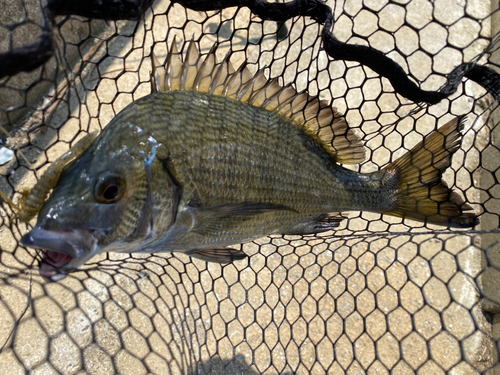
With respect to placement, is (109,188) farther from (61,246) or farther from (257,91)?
(257,91)

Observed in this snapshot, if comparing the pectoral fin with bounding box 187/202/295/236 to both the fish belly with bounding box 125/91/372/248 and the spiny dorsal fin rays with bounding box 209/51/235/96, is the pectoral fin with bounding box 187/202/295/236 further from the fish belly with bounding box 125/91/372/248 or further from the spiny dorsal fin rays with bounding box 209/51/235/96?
the spiny dorsal fin rays with bounding box 209/51/235/96

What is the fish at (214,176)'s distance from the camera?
4.28 ft

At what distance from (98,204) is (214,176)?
1.53 feet

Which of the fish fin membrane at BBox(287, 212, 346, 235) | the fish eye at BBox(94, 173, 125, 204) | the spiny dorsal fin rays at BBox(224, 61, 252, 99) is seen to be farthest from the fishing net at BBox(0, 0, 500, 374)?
the fish eye at BBox(94, 173, 125, 204)

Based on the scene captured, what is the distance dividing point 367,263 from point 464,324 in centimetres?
69

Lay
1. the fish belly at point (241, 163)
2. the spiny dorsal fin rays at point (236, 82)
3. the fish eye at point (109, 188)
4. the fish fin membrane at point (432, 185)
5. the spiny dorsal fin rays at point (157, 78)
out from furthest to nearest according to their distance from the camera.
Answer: the fish fin membrane at point (432, 185), the spiny dorsal fin rays at point (236, 82), the spiny dorsal fin rays at point (157, 78), the fish belly at point (241, 163), the fish eye at point (109, 188)

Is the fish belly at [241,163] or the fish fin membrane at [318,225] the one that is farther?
the fish fin membrane at [318,225]

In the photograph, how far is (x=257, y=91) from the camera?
1771mm

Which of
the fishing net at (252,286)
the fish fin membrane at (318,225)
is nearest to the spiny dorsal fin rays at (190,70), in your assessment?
the fishing net at (252,286)

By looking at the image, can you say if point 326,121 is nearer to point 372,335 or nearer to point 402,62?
point 372,335

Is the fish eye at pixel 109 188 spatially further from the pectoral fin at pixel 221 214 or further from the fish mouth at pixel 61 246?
the pectoral fin at pixel 221 214

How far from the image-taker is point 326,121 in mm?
1877

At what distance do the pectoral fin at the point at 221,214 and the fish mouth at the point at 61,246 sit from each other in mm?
404

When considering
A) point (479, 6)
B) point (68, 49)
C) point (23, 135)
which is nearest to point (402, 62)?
point (479, 6)
